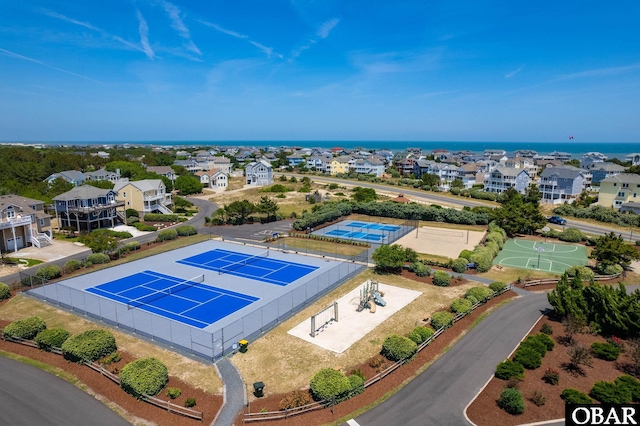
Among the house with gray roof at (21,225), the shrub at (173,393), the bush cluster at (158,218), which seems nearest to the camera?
the shrub at (173,393)

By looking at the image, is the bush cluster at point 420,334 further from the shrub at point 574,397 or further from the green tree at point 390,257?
the green tree at point 390,257

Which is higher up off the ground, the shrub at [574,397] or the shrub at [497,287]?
the shrub at [574,397]

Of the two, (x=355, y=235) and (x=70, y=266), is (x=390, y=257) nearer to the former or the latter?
(x=355, y=235)

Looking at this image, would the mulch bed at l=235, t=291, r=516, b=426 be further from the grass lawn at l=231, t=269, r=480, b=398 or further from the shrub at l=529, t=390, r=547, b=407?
the shrub at l=529, t=390, r=547, b=407

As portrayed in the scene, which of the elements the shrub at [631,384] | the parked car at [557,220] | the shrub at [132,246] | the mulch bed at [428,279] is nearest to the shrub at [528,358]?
the shrub at [631,384]

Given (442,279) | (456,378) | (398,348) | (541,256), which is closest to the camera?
(456,378)

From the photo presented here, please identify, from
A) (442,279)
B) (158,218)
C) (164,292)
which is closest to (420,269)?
(442,279)

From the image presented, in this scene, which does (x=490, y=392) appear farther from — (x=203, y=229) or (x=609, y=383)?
(x=203, y=229)

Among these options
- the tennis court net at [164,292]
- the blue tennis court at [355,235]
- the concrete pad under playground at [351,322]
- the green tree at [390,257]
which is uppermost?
the green tree at [390,257]
